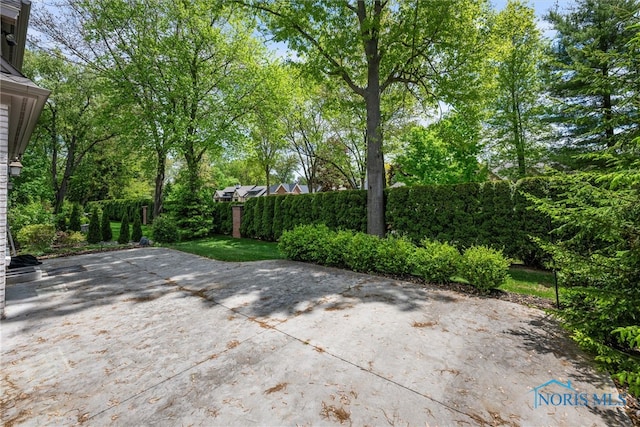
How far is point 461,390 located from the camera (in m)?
2.11

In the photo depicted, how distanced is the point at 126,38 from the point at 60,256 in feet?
33.4

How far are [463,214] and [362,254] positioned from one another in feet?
10.8

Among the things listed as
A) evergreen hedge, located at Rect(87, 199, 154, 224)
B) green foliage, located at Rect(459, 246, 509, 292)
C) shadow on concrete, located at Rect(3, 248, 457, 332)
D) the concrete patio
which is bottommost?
the concrete patio

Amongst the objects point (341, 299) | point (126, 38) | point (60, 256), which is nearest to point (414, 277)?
point (341, 299)

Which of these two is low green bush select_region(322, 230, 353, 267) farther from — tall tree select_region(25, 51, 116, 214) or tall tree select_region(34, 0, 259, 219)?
tall tree select_region(25, 51, 116, 214)

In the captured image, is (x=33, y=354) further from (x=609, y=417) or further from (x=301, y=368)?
(x=609, y=417)

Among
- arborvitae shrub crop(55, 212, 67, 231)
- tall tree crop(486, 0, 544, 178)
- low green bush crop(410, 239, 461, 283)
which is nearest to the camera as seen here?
low green bush crop(410, 239, 461, 283)

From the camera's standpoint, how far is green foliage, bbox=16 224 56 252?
8773 millimetres

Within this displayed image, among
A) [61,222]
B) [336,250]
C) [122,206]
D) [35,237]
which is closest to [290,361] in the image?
[336,250]

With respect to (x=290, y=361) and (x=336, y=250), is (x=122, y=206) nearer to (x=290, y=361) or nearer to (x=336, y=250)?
(x=336, y=250)

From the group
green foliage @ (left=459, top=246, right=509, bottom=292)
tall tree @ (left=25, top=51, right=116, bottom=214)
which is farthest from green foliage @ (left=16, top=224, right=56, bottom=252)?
green foliage @ (left=459, top=246, right=509, bottom=292)

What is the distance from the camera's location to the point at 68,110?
53.3ft
